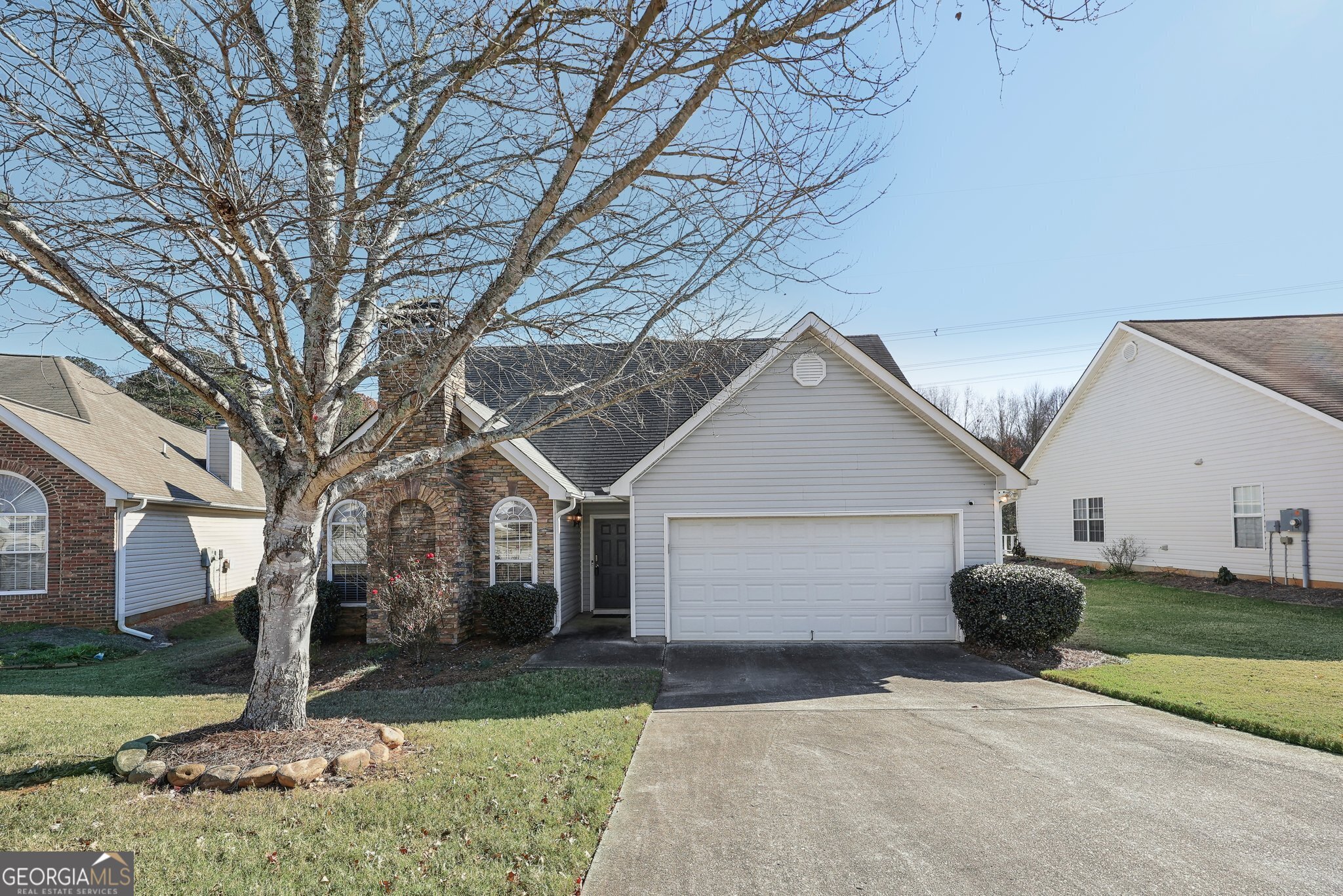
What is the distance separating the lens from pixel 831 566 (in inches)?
451

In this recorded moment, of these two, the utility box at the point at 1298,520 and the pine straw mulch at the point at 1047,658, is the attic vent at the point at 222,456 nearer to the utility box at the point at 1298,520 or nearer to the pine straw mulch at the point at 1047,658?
the pine straw mulch at the point at 1047,658

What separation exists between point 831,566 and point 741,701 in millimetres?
4135

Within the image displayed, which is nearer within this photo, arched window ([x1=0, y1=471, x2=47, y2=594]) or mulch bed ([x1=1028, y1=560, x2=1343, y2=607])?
arched window ([x1=0, y1=471, x2=47, y2=594])

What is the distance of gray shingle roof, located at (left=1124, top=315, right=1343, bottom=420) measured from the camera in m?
15.1

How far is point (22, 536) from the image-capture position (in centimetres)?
1304

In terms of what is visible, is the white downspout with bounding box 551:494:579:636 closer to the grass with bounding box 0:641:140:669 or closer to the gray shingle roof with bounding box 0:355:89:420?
the grass with bounding box 0:641:140:669

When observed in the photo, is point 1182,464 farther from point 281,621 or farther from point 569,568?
point 281,621

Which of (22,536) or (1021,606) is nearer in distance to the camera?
(1021,606)

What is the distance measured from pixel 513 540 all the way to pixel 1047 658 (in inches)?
337

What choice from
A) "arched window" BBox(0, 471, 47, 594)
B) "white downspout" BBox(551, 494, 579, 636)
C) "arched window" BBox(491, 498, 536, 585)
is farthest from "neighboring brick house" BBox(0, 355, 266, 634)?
"white downspout" BBox(551, 494, 579, 636)

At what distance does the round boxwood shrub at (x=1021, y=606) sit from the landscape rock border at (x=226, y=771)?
8.55 meters

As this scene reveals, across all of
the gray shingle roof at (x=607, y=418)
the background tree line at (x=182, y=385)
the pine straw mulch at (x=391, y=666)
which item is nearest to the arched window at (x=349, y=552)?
the pine straw mulch at (x=391, y=666)

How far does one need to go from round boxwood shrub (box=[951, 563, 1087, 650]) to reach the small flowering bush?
7.97 meters

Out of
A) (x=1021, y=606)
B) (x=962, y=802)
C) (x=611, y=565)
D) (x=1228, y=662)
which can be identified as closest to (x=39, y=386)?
(x=611, y=565)
